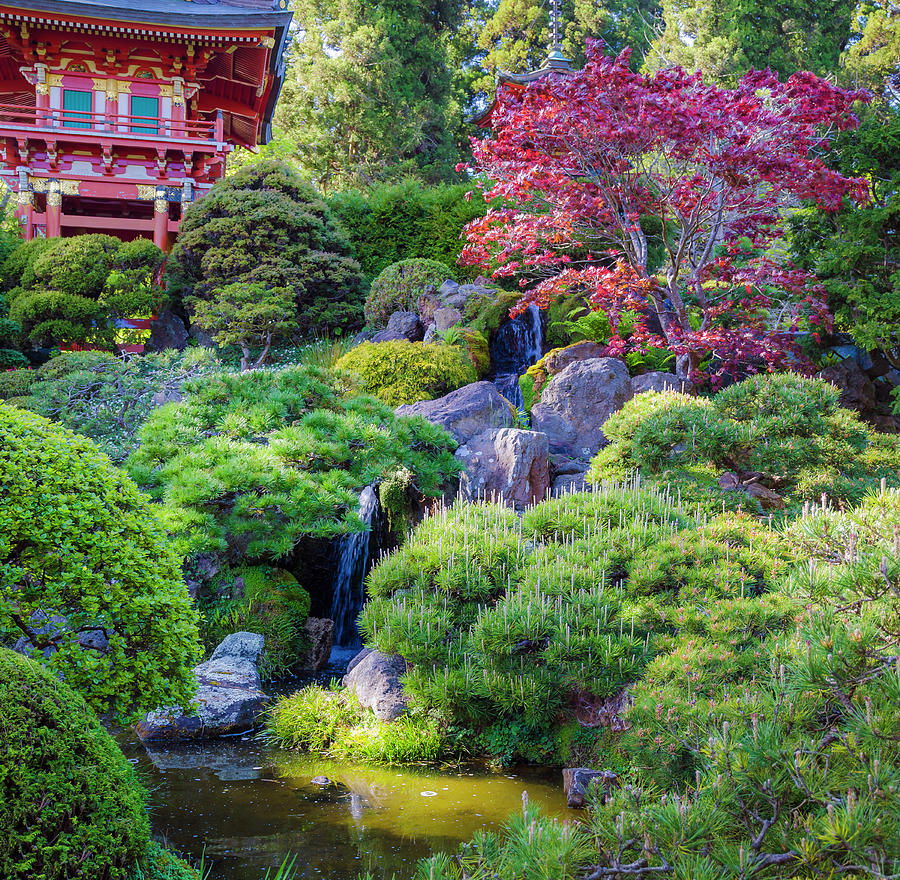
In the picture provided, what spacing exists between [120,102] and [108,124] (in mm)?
957

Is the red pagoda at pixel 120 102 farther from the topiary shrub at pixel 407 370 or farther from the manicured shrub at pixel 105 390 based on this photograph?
the topiary shrub at pixel 407 370

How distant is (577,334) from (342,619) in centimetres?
604

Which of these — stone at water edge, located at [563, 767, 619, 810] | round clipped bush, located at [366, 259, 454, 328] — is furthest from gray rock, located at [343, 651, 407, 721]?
round clipped bush, located at [366, 259, 454, 328]

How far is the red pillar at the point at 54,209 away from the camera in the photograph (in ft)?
47.8

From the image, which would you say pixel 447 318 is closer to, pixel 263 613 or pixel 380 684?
pixel 263 613

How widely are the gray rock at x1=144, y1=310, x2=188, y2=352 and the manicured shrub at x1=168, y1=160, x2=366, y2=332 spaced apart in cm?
52

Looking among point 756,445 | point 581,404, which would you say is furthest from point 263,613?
point 581,404

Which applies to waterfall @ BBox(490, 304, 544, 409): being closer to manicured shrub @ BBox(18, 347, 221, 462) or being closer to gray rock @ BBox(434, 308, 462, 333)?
gray rock @ BBox(434, 308, 462, 333)

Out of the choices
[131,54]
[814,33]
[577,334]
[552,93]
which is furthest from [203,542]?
[814,33]

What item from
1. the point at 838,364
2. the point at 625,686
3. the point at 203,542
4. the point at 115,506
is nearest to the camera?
the point at 115,506

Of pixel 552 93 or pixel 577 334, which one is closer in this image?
pixel 552 93

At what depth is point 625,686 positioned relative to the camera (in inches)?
161

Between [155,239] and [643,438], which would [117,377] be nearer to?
[643,438]

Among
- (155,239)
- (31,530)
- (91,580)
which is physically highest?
(155,239)
